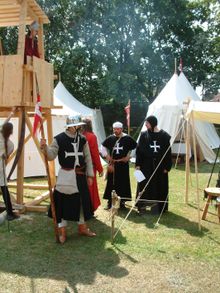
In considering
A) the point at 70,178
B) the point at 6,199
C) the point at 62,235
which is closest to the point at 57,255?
the point at 62,235

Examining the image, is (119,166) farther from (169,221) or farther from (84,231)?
(84,231)

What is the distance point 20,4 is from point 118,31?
17.5 metres

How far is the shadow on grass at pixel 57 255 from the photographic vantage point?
12.6 feet

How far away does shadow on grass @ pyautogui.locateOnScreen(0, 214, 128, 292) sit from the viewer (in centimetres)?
384

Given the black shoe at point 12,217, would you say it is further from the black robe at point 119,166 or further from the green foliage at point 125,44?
the green foliage at point 125,44

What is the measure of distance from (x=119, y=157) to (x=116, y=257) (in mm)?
2303

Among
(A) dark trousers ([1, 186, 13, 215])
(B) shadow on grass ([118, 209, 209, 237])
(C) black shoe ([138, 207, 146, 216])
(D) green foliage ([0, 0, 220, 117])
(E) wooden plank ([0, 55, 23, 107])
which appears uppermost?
(D) green foliage ([0, 0, 220, 117])

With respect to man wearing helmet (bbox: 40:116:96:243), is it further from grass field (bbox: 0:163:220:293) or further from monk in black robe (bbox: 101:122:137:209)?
monk in black robe (bbox: 101:122:137:209)

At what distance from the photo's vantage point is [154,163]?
244 inches

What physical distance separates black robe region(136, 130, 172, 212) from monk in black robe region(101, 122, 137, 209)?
0.20 meters

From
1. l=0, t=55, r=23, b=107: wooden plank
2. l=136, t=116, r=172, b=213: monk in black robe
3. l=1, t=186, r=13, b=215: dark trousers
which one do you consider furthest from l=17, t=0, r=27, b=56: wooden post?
l=136, t=116, r=172, b=213: monk in black robe

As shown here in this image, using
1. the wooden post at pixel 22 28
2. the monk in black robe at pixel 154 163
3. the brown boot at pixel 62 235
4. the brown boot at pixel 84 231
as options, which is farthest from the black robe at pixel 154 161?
the wooden post at pixel 22 28

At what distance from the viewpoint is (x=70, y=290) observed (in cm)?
350

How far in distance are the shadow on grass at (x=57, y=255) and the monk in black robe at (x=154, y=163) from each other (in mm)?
1127
